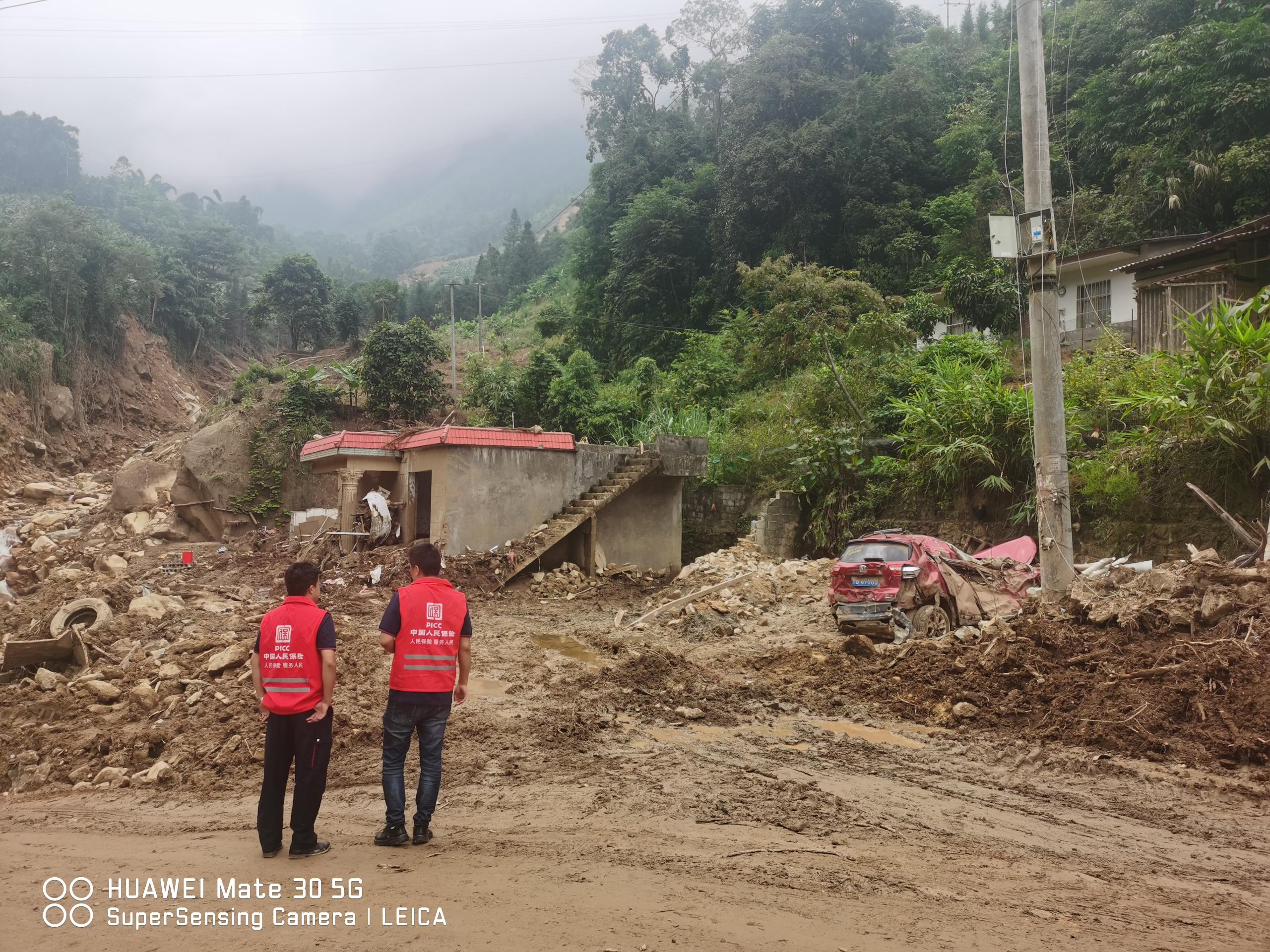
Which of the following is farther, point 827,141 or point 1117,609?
point 827,141

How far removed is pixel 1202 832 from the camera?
16.2 ft

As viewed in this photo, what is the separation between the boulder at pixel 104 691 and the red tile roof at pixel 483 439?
9.29 m

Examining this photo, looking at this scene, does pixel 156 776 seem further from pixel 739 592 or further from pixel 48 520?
pixel 48 520

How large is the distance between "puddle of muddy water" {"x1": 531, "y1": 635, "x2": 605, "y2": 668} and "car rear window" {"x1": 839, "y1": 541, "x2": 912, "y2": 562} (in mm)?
3574

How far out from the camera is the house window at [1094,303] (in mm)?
23516

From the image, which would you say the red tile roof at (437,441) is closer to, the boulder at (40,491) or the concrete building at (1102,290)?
the concrete building at (1102,290)

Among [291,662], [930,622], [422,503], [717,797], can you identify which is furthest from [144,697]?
[422,503]

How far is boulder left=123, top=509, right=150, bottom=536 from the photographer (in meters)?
24.6

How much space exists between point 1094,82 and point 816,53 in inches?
485

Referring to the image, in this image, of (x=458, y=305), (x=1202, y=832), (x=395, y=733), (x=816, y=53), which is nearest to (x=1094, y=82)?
(x=816, y=53)

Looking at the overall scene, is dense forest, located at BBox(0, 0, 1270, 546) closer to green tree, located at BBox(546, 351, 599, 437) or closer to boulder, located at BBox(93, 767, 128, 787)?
green tree, located at BBox(546, 351, 599, 437)

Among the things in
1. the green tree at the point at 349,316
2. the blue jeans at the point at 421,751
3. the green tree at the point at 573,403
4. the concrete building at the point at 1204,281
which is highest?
the green tree at the point at 349,316

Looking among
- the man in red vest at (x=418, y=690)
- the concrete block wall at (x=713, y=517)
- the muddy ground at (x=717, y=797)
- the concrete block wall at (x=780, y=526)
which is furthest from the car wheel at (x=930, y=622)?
the concrete block wall at (x=713, y=517)

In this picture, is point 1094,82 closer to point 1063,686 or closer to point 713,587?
point 713,587
